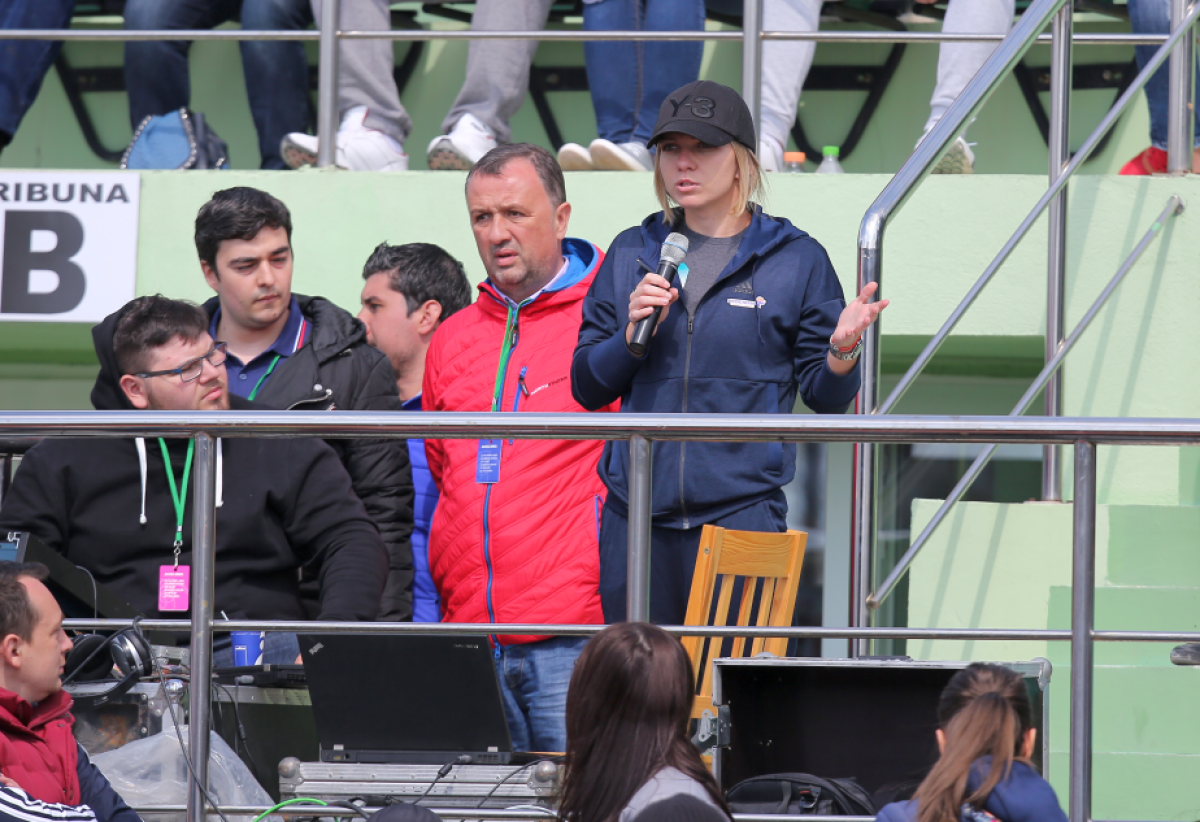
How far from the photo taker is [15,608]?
2578 millimetres

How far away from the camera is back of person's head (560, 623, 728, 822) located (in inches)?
83.7

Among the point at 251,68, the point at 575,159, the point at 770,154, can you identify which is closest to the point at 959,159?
the point at 770,154

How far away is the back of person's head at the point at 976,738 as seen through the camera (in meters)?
2.31

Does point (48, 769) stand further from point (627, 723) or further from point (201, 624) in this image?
point (627, 723)

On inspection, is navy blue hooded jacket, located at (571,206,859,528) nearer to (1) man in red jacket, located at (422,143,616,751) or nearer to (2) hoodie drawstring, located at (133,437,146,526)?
(1) man in red jacket, located at (422,143,616,751)

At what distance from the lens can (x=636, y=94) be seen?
4.99 meters

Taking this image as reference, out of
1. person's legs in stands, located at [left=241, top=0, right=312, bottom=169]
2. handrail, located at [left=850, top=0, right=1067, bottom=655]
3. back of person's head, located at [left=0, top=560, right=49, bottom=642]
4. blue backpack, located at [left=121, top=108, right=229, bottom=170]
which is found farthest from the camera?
person's legs in stands, located at [left=241, top=0, right=312, bottom=169]

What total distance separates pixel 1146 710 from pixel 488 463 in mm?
1656

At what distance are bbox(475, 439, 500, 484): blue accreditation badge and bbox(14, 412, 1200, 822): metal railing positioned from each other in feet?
2.09

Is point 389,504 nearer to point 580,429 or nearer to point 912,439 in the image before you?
point 580,429

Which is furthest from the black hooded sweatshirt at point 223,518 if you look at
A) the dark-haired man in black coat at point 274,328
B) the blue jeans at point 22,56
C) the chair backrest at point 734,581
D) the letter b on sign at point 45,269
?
the blue jeans at point 22,56

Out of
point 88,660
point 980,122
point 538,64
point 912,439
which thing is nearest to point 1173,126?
point 980,122

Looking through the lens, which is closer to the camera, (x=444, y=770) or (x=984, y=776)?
(x=984, y=776)

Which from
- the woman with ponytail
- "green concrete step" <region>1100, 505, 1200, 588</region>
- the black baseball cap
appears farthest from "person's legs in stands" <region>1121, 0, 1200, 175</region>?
the woman with ponytail
